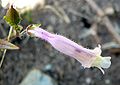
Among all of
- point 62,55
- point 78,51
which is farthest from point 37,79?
point 78,51

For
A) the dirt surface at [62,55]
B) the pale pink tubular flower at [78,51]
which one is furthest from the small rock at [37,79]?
the pale pink tubular flower at [78,51]

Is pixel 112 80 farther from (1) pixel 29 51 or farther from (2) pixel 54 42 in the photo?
(2) pixel 54 42

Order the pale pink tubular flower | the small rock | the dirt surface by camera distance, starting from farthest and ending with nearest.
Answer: the dirt surface < the small rock < the pale pink tubular flower

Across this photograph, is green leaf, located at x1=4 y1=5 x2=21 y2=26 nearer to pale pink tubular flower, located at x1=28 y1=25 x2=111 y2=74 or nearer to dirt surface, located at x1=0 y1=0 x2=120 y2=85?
pale pink tubular flower, located at x1=28 y1=25 x2=111 y2=74

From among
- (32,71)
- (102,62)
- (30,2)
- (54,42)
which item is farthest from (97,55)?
(30,2)

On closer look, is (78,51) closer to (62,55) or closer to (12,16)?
(12,16)

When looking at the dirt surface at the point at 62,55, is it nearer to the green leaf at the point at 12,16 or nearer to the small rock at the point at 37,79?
the small rock at the point at 37,79

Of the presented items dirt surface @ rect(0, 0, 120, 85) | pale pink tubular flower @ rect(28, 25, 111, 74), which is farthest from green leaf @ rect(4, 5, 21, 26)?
dirt surface @ rect(0, 0, 120, 85)
